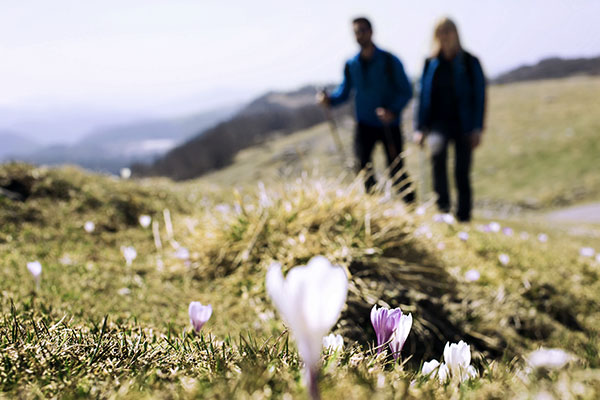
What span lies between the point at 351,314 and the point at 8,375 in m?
2.39

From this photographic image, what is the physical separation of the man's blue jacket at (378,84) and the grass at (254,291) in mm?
2327

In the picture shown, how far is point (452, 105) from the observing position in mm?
7320

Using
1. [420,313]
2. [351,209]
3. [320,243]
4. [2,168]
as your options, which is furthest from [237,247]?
[2,168]

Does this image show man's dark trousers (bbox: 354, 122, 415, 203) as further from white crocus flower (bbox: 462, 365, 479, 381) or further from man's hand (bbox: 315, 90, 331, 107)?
white crocus flower (bbox: 462, 365, 479, 381)

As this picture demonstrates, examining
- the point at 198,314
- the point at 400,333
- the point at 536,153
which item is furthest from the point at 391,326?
the point at 536,153

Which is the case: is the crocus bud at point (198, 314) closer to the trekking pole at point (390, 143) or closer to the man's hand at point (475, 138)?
the trekking pole at point (390, 143)

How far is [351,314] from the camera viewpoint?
3.24m

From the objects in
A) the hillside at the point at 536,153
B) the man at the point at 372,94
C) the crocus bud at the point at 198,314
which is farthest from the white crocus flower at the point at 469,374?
the hillside at the point at 536,153

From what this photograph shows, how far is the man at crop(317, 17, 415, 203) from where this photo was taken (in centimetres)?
696

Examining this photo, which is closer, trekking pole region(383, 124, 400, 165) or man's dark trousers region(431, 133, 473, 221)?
trekking pole region(383, 124, 400, 165)

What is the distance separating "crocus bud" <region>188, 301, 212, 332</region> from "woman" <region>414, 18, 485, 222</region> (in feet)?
20.7

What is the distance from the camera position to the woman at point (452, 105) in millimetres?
7012

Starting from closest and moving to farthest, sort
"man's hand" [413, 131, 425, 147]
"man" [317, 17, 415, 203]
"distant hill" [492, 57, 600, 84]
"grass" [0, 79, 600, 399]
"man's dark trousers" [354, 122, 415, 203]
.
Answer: "grass" [0, 79, 600, 399], "man" [317, 17, 415, 203], "man's dark trousers" [354, 122, 415, 203], "man's hand" [413, 131, 425, 147], "distant hill" [492, 57, 600, 84]

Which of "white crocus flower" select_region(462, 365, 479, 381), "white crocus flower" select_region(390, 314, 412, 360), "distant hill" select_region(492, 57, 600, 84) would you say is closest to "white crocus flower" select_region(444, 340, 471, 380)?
"white crocus flower" select_region(462, 365, 479, 381)
